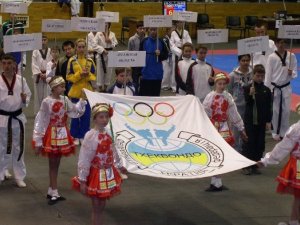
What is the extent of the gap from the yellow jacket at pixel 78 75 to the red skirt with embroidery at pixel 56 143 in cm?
245

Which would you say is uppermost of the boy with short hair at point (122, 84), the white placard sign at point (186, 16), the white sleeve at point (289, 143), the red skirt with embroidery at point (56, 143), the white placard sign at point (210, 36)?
the white placard sign at point (186, 16)

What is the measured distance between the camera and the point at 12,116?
8.38 metres

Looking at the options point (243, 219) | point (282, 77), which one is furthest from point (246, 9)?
point (243, 219)

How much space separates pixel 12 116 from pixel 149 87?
3834mm

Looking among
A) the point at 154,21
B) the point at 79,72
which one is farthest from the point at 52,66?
the point at 154,21

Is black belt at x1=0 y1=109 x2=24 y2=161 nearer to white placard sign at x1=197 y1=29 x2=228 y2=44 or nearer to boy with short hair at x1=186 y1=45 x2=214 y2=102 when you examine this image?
boy with short hair at x1=186 y1=45 x2=214 y2=102

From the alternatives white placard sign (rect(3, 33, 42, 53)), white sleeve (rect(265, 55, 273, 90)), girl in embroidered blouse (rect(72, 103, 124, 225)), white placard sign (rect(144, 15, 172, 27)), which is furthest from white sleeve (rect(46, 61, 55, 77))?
girl in embroidered blouse (rect(72, 103, 124, 225))

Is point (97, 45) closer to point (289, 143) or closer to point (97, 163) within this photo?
point (97, 163)

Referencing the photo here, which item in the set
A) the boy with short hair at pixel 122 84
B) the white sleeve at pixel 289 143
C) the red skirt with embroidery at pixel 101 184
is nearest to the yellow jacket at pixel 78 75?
the boy with short hair at pixel 122 84

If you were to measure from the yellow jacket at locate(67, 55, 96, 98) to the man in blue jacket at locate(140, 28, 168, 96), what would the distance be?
1393 millimetres

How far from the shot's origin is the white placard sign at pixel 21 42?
843 centimetres

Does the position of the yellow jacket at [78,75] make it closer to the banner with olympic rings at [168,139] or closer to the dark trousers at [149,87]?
the dark trousers at [149,87]

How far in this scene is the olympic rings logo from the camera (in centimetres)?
796

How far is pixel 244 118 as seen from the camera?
9.39 m
